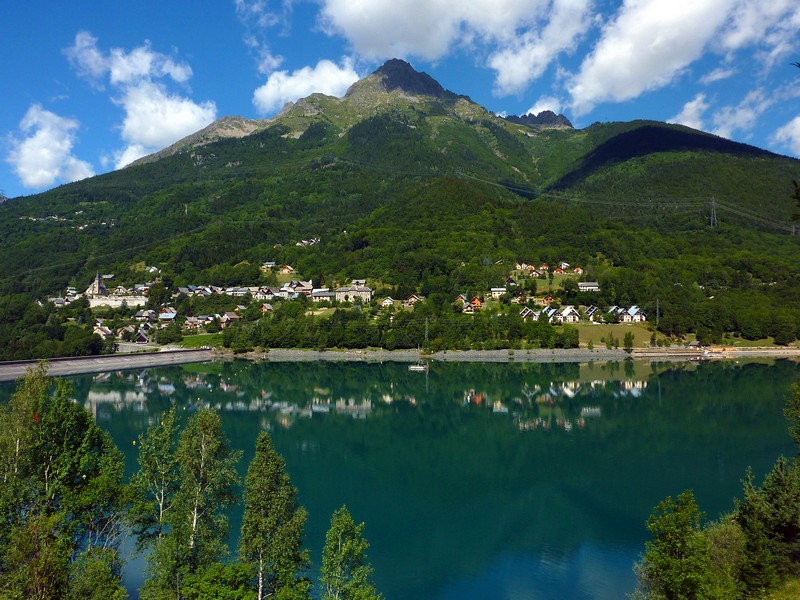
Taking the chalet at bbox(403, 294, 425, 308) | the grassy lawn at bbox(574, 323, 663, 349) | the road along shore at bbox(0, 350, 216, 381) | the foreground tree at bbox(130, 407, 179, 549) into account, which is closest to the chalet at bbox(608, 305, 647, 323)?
the grassy lawn at bbox(574, 323, 663, 349)

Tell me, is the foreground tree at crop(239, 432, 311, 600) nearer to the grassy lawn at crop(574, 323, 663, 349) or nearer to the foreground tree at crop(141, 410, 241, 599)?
the foreground tree at crop(141, 410, 241, 599)

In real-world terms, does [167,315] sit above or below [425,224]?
below

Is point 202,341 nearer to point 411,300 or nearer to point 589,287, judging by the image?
point 411,300

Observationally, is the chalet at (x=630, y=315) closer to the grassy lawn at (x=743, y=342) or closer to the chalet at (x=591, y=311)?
the chalet at (x=591, y=311)

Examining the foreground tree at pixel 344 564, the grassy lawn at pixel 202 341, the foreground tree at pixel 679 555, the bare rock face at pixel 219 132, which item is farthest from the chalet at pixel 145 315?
the bare rock face at pixel 219 132

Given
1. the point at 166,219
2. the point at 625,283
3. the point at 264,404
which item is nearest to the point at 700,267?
the point at 625,283

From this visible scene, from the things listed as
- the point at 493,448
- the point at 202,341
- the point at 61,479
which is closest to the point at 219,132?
the point at 202,341
